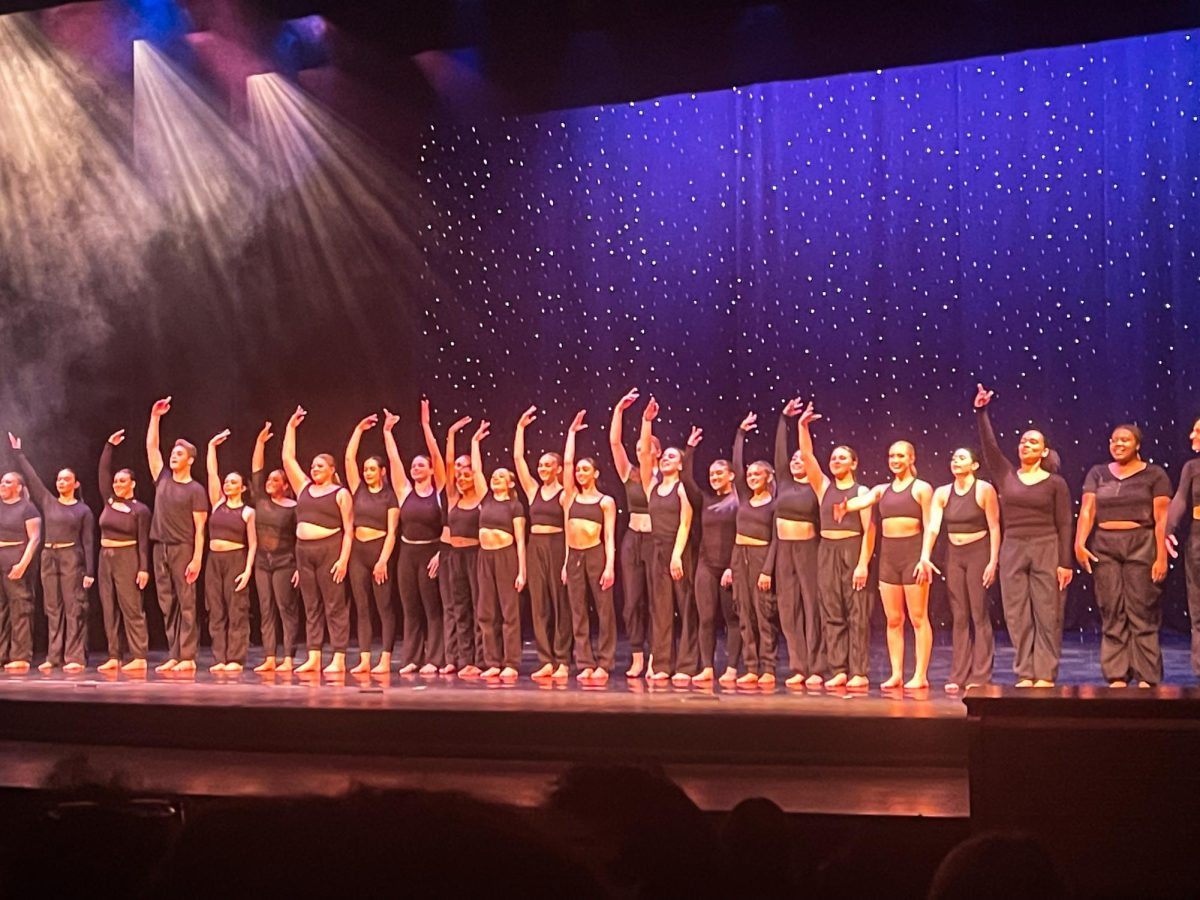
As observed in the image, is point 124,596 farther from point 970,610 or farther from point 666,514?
point 970,610

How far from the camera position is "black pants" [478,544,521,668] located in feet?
27.7

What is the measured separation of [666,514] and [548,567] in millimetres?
927

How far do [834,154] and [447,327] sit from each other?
3.17 meters

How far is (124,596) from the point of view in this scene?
9203 millimetres

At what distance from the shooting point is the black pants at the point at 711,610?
26.5ft

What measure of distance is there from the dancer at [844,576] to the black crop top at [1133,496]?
1224 mm

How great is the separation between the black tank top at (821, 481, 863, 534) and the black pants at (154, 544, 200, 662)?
13.8 ft

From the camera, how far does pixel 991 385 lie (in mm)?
9539

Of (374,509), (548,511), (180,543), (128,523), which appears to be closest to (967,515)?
(548,511)

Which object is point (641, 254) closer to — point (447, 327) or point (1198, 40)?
point (447, 327)

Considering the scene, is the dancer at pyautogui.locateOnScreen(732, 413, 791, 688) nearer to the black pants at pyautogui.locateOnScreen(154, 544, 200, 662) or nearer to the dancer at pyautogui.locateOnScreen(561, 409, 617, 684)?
the dancer at pyautogui.locateOnScreen(561, 409, 617, 684)

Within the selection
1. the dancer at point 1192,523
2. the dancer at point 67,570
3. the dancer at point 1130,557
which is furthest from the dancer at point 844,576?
the dancer at point 67,570

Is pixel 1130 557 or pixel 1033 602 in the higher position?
pixel 1130 557

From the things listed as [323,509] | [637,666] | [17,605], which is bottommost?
[637,666]
